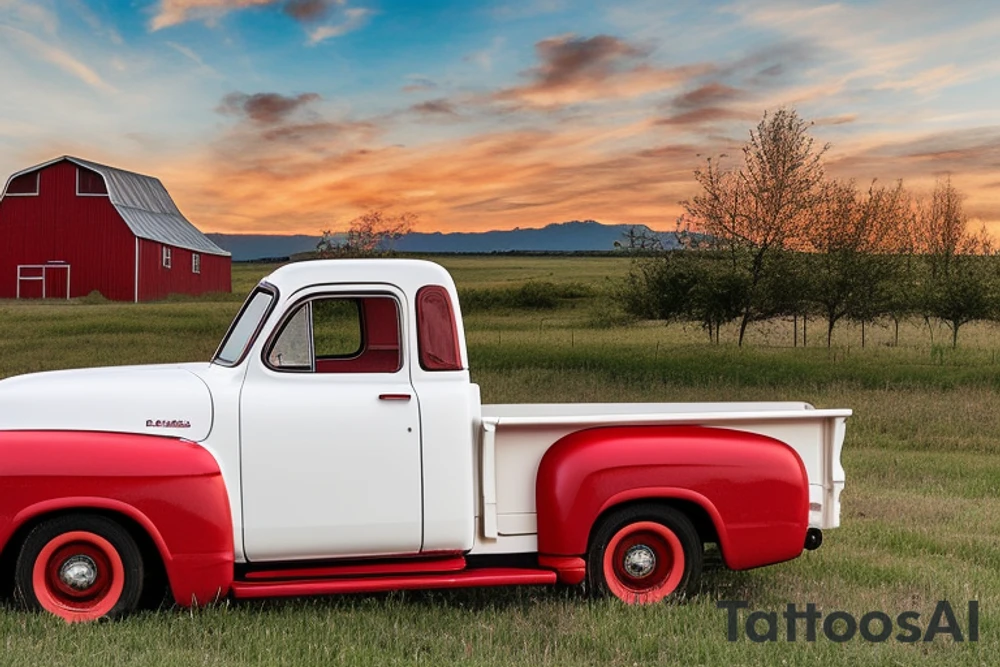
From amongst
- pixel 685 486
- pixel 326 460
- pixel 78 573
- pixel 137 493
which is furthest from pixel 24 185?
pixel 685 486

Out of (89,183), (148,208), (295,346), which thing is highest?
(89,183)

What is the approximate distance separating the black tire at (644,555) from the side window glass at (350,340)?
1.85 meters

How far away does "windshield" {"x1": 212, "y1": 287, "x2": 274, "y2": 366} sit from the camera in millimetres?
7402

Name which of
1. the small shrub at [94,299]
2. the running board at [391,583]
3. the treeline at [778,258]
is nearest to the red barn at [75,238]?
the small shrub at [94,299]

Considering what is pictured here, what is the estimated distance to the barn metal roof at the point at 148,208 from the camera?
56562 millimetres

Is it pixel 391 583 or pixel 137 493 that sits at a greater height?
pixel 137 493

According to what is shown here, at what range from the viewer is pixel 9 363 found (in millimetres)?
30844

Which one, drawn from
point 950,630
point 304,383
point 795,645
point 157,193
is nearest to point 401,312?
point 304,383

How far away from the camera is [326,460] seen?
7.12 m

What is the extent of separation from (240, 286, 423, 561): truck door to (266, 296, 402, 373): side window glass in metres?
0.13

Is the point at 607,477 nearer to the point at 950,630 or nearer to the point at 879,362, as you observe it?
the point at 950,630

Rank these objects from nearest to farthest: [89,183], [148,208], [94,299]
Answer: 1. [94,299]
2. [89,183]
3. [148,208]

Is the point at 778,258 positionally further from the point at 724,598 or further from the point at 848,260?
the point at 724,598

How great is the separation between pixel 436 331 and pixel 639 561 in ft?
6.86
